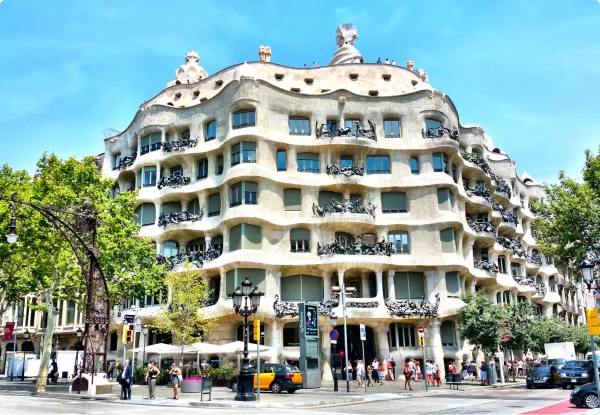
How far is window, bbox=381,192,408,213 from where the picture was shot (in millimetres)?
45375

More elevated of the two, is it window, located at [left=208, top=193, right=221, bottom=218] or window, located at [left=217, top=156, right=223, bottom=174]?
window, located at [left=217, top=156, right=223, bottom=174]

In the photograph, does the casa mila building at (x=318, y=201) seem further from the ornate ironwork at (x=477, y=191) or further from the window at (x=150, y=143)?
the ornate ironwork at (x=477, y=191)

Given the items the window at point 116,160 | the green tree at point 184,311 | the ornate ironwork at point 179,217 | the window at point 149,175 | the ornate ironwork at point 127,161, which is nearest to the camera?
the green tree at point 184,311

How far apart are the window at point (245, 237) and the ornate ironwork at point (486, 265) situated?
60.9 feet

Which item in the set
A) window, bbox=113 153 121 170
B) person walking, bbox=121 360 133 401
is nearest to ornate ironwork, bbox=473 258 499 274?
person walking, bbox=121 360 133 401

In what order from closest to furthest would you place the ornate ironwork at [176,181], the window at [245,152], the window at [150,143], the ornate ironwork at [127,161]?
the window at [245,152] → the ornate ironwork at [176,181] → the window at [150,143] → the ornate ironwork at [127,161]

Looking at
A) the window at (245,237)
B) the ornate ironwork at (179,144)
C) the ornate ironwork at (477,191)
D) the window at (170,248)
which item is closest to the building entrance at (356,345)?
the window at (245,237)

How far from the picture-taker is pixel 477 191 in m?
50.7

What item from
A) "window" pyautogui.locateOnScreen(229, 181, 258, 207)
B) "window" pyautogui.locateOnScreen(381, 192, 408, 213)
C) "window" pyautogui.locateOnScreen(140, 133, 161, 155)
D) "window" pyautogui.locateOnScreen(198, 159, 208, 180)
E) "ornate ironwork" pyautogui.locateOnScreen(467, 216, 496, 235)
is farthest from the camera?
"ornate ironwork" pyautogui.locateOnScreen(467, 216, 496, 235)

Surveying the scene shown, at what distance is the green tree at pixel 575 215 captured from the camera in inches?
1523

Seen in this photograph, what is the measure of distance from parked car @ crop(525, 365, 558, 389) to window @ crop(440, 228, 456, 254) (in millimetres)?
11844

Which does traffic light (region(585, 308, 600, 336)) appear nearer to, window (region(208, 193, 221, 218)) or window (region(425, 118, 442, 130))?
window (region(208, 193, 221, 218))

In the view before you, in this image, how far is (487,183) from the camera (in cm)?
5462

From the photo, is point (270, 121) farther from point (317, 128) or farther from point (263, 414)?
point (263, 414)
